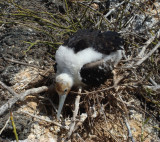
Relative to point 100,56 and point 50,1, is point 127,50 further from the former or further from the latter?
point 50,1

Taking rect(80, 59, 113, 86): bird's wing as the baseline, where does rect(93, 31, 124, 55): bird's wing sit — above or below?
above

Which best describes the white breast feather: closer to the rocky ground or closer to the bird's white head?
the bird's white head

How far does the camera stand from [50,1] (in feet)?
8.71

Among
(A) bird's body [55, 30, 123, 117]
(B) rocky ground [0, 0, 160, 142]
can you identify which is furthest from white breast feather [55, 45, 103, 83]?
(B) rocky ground [0, 0, 160, 142]

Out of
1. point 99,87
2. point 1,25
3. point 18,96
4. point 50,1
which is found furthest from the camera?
point 50,1

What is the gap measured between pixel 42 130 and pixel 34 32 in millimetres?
1057

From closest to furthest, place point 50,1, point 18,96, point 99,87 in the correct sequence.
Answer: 1. point 18,96
2. point 99,87
3. point 50,1

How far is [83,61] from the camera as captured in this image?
1.80 meters

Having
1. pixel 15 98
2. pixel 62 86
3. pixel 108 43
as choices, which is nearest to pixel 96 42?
pixel 108 43

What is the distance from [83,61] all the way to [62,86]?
0.89 ft

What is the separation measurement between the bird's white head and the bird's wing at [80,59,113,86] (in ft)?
0.43

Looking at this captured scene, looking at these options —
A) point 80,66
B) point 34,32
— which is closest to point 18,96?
point 80,66

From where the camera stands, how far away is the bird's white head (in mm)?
1757

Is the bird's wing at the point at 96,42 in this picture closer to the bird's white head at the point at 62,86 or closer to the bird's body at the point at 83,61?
the bird's body at the point at 83,61
